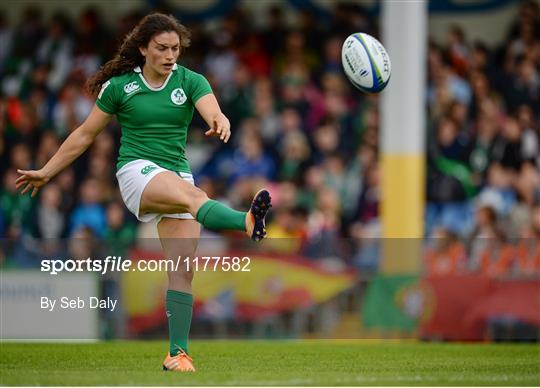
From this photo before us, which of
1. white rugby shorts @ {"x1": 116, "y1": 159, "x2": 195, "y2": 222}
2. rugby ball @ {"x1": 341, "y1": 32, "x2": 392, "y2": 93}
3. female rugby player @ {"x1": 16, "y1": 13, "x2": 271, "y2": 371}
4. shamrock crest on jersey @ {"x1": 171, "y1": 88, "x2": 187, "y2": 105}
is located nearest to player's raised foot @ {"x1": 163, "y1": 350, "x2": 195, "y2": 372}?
female rugby player @ {"x1": 16, "y1": 13, "x2": 271, "y2": 371}

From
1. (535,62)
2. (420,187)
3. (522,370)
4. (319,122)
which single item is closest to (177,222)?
(522,370)

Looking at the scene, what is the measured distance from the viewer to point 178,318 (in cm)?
841

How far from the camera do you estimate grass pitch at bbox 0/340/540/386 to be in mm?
7867

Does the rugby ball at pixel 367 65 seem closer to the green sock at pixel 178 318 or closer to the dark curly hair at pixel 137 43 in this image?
the dark curly hair at pixel 137 43

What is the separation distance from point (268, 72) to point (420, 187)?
4.41 metres

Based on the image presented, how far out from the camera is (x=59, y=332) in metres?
12.4

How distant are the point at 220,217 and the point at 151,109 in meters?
0.97

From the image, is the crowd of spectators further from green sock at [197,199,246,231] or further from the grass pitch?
green sock at [197,199,246,231]

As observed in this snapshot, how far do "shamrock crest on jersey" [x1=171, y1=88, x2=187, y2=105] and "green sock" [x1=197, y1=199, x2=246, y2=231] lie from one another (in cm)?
85

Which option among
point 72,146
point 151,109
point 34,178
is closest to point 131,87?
point 151,109

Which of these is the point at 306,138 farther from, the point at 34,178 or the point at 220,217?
the point at 220,217

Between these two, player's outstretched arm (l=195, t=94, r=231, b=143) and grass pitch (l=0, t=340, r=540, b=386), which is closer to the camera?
grass pitch (l=0, t=340, r=540, b=386)

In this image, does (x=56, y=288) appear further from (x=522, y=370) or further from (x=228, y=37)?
(x=228, y=37)

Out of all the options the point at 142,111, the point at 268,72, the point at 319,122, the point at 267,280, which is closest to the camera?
the point at 142,111
